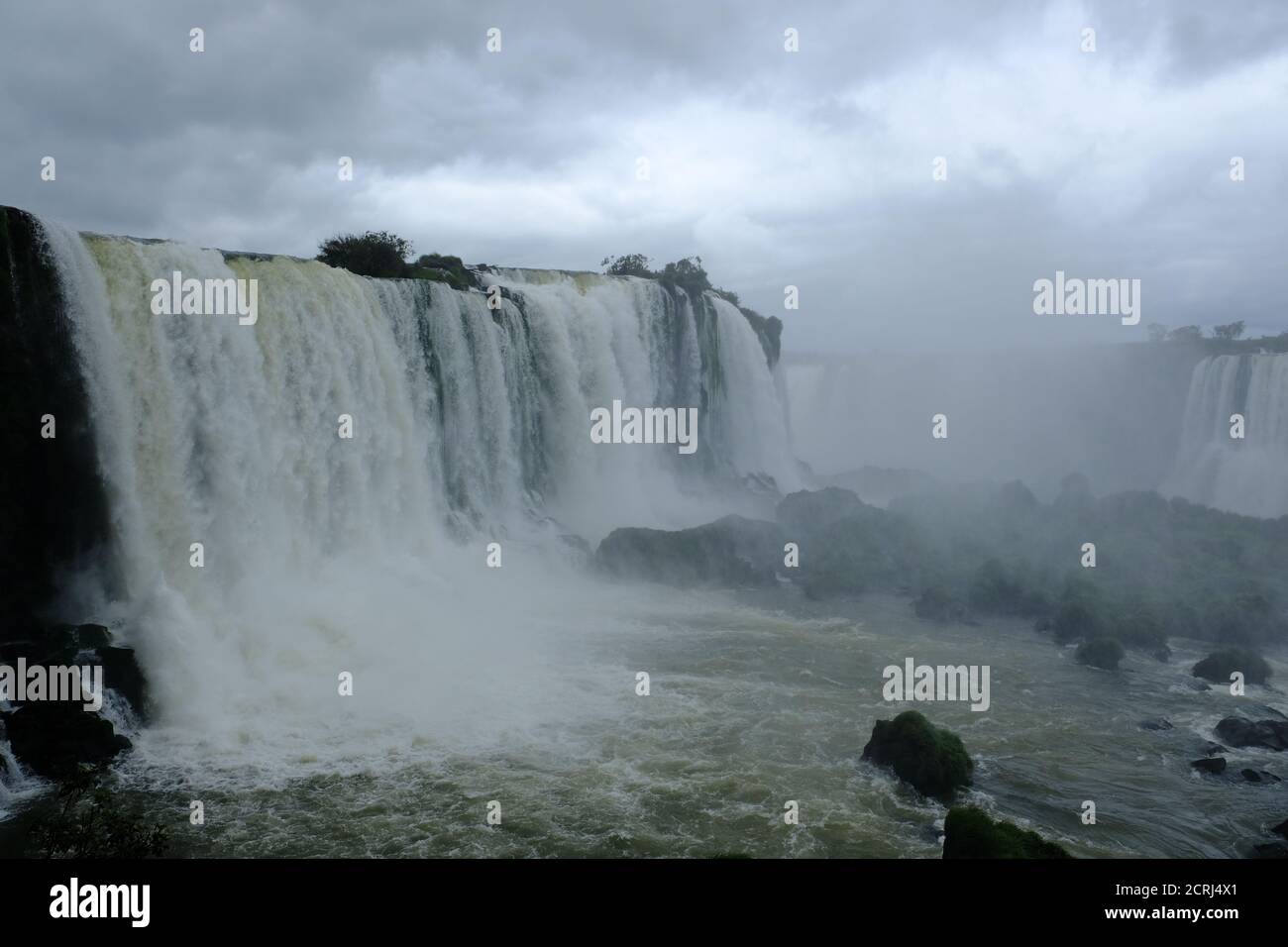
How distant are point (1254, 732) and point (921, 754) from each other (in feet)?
19.3

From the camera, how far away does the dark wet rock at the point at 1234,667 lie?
53.0 ft

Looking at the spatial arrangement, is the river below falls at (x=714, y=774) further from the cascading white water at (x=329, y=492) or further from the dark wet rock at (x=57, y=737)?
the cascading white water at (x=329, y=492)

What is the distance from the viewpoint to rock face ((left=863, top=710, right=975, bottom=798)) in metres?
11.0

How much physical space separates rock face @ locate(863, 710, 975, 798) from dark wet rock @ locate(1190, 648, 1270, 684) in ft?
24.5

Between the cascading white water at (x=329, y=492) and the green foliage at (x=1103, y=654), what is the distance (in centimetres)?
1014

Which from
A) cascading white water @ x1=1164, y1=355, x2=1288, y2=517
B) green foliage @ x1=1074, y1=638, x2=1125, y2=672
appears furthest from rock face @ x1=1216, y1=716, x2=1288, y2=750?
cascading white water @ x1=1164, y1=355, x2=1288, y2=517

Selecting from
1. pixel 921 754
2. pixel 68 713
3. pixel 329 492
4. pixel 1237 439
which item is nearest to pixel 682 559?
pixel 329 492

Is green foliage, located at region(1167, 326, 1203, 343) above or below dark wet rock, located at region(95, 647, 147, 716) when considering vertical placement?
above

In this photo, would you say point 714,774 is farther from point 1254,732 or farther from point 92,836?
point 1254,732

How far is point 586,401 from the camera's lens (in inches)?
1059

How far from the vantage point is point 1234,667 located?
Result: 16.2 meters

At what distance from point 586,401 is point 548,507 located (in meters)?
3.48

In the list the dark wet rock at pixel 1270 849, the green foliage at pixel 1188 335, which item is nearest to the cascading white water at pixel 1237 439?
the green foliage at pixel 1188 335

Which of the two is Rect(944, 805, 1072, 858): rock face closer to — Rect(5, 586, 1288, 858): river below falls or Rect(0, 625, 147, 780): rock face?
Rect(5, 586, 1288, 858): river below falls
